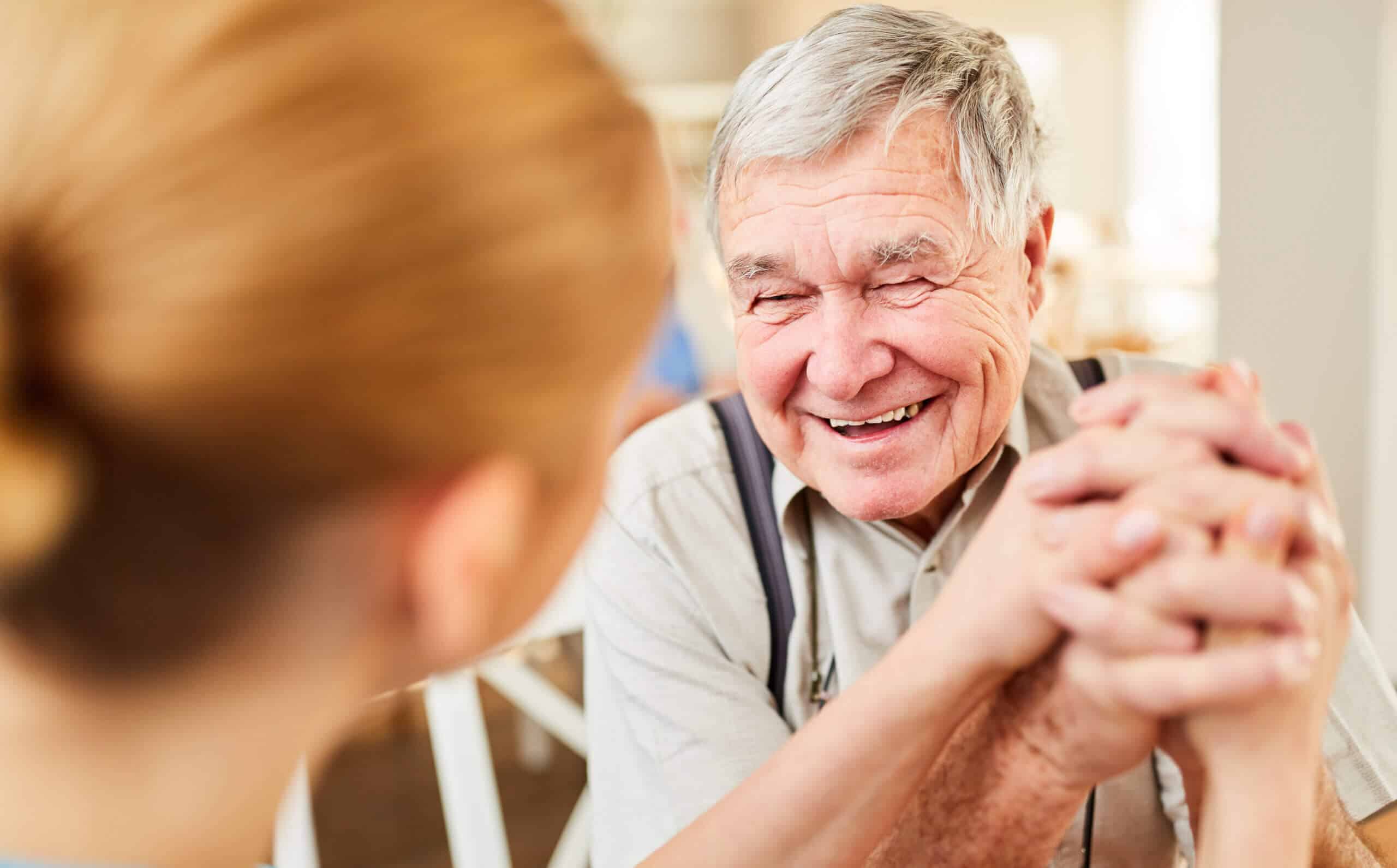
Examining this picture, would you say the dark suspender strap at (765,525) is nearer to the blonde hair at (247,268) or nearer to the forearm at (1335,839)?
the forearm at (1335,839)

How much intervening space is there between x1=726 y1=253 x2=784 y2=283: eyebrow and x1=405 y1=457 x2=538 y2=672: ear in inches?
25.9

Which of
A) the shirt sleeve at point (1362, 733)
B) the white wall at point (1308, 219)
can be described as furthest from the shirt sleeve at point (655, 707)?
the white wall at point (1308, 219)

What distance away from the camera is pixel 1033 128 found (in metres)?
1.27

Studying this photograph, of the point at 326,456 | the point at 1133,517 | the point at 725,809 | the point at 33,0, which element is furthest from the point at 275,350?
the point at 725,809

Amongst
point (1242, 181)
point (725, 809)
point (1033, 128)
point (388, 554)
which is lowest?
point (725, 809)

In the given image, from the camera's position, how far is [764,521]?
4.41 feet

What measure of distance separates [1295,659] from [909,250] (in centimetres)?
57

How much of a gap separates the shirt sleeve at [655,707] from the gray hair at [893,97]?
0.47 meters

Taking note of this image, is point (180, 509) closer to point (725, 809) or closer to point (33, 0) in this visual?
point (33, 0)

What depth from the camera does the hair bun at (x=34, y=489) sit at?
0.46 metres

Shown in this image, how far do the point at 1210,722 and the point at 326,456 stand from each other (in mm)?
628

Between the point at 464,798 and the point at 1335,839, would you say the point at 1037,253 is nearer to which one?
the point at 1335,839

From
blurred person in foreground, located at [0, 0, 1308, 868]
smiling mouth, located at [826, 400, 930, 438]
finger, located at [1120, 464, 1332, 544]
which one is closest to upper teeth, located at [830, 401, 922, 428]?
smiling mouth, located at [826, 400, 930, 438]

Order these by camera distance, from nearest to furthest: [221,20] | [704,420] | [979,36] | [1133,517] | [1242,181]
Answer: [221,20]
[1133,517]
[979,36]
[704,420]
[1242,181]
